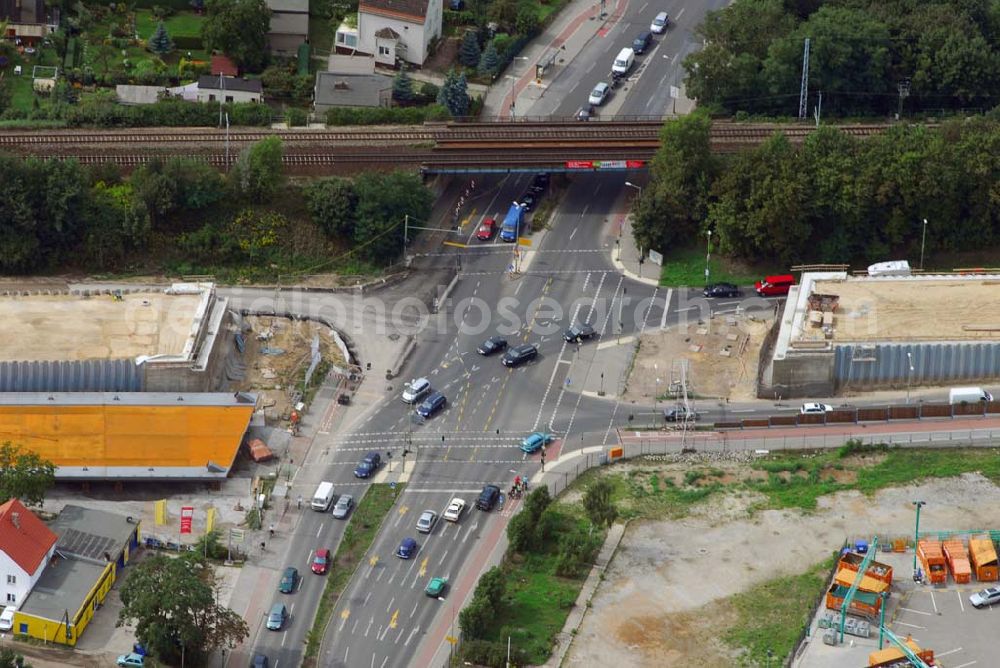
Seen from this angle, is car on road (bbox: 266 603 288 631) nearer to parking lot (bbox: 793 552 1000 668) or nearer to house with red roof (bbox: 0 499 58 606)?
house with red roof (bbox: 0 499 58 606)

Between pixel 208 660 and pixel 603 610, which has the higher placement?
pixel 603 610

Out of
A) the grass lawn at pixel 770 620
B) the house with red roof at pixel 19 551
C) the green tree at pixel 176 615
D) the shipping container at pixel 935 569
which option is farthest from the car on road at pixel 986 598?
the house with red roof at pixel 19 551

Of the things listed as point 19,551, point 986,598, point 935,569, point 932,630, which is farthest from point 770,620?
point 19,551

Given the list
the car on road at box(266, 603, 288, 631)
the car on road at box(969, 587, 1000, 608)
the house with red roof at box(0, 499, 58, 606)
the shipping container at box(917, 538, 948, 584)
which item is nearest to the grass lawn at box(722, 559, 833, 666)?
the shipping container at box(917, 538, 948, 584)

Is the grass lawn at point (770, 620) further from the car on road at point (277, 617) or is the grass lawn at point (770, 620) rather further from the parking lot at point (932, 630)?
the car on road at point (277, 617)

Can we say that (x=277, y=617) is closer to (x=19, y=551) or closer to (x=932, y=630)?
(x=19, y=551)

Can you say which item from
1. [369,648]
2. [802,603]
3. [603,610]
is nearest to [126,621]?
[369,648]

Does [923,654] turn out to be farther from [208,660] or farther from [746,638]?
[208,660]
